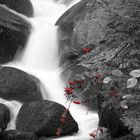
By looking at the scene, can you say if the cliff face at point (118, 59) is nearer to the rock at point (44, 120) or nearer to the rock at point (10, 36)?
the rock at point (44, 120)

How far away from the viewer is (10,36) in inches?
472

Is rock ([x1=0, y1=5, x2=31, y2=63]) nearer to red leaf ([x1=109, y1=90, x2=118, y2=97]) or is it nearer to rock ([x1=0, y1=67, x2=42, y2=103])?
rock ([x1=0, y1=67, x2=42, y2=103])

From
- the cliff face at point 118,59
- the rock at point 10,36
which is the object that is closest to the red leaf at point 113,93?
the cliff face at point 118,59

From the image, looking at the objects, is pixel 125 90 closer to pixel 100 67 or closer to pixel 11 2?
pixel 100 67

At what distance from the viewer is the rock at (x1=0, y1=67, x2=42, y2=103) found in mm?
9648

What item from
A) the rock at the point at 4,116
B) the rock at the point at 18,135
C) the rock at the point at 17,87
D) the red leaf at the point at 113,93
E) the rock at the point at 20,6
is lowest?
the rock at the point at 18,135

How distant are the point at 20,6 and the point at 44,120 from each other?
6.68m

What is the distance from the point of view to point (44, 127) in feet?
26.4

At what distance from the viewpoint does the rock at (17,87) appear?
9648 millimetres

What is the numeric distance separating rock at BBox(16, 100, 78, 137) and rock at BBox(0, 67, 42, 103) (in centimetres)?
122

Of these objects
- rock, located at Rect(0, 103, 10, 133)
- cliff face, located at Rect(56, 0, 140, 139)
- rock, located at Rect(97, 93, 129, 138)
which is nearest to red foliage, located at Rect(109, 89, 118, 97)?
cliff face, located at Rect(56, 0, 140, 139)

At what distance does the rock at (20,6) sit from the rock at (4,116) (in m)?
5.74

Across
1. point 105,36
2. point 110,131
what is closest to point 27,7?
point 110,131

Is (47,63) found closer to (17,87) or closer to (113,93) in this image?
(17,87)
